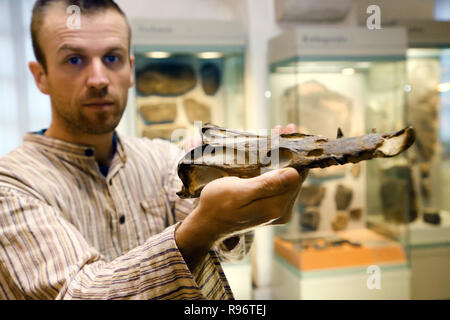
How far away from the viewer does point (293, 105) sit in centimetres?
203

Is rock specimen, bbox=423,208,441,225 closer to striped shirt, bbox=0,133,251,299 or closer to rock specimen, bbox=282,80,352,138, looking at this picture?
rock specimen, bbox=282,80,352,138

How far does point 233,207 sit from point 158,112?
1.05 meters

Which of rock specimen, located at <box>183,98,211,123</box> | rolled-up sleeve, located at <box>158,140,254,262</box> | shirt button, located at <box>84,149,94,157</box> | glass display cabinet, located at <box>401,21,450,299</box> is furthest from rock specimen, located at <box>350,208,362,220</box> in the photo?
shirt button, located at <box>84,149,94,157</box>

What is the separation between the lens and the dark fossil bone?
68cm

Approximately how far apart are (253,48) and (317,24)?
366 mm

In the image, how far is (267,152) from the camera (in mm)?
734

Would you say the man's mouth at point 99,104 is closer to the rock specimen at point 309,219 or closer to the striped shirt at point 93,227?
the striped shirt at point 93,227

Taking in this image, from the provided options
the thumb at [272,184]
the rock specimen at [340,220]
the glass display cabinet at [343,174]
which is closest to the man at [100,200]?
the thumb at [272,184]

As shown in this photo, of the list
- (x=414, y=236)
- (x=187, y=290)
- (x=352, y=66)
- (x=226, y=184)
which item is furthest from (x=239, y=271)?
(x=414, y=236)

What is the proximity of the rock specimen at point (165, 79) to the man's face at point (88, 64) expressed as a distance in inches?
23.1

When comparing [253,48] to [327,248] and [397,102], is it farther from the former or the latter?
[327,248]

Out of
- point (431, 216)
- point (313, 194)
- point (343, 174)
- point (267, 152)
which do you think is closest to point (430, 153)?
point (431, 216)

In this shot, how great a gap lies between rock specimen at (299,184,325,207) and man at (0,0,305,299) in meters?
1.22

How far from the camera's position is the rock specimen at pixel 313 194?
2.19m
